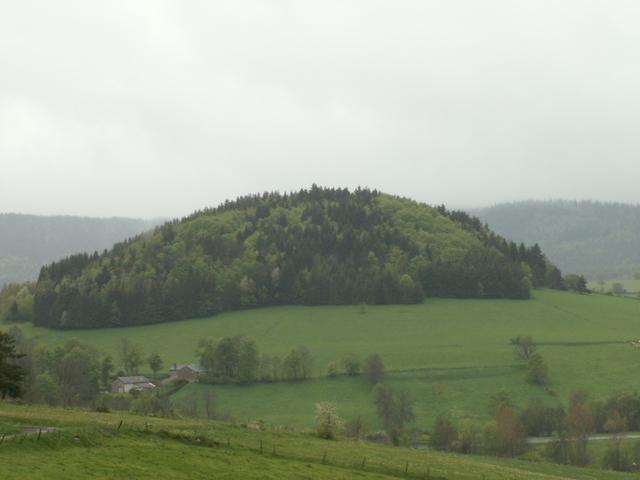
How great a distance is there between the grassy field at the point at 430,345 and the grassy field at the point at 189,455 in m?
46.9

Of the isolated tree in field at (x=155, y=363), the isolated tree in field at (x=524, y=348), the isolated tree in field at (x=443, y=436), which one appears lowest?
the isolated tree in field at (x=443, y=436)

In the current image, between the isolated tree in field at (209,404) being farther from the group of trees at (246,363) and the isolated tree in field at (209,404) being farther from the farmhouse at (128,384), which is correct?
the farmhouse at (128,384)

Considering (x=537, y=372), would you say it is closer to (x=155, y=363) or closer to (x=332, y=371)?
(x=332, y=371)

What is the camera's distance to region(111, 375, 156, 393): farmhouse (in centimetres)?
12146

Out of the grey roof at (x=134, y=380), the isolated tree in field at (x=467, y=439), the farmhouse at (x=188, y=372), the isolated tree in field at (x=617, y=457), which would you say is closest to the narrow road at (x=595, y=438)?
the isolated tree in field at (x=617, y=457)

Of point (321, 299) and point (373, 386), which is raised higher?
point (321, 299)

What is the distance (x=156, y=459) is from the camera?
38.9 meters

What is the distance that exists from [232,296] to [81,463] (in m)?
Result: 158

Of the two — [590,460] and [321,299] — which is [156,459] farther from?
[321,299]

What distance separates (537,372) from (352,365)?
32.5 metres

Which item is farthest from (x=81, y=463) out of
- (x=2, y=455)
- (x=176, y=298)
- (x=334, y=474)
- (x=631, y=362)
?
(x=176, y=298)

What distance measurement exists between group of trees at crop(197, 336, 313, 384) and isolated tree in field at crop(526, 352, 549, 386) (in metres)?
39.1

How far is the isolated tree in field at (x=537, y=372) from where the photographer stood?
119m

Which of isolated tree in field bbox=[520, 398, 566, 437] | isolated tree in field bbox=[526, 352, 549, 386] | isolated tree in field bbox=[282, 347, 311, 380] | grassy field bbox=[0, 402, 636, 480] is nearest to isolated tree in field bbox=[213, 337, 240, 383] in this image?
isolated tree in field bbox=[282, 347, 311, 380]
